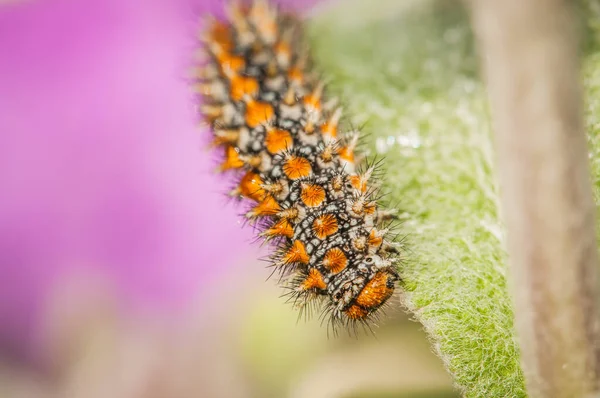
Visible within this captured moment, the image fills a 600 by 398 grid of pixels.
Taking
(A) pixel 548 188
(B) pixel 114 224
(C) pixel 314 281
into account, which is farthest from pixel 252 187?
(A) pixel 548 188

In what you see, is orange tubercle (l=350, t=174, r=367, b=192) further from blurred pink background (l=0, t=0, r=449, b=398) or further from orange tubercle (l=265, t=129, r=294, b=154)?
blurred pink background (l=0, t=0, r=449, b=398)

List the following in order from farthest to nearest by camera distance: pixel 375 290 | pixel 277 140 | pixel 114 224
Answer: pixel 114 224 → pixel 277 140 → pixel 375 290

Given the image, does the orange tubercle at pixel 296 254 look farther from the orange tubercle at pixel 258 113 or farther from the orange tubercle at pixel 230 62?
the orange tubercle at pixel 230 62

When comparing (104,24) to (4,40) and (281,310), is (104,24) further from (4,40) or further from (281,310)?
(281,310)

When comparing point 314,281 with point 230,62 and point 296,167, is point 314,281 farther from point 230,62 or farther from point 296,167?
point 230,62

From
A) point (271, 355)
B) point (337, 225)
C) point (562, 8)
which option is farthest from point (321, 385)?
point (562, 8)

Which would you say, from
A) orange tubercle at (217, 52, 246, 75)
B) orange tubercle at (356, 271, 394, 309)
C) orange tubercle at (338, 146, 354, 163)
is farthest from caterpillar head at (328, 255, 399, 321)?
orange tubercle at (217, 52, 246, 75)

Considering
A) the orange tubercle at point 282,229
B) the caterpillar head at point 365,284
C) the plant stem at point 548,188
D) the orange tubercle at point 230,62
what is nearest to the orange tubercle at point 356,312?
the caterpillar head at point 365,284

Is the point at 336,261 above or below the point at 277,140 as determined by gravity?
below
